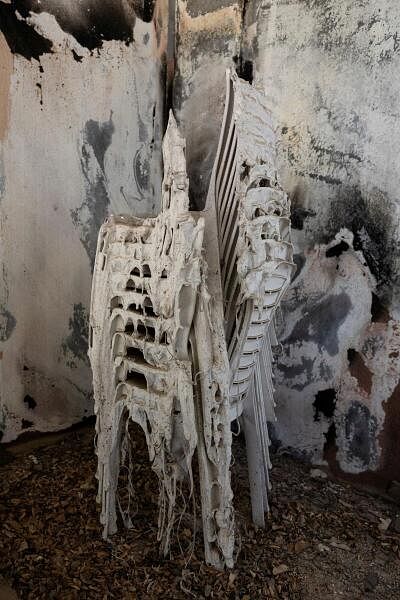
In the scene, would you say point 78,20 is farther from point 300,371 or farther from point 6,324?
point 300,371

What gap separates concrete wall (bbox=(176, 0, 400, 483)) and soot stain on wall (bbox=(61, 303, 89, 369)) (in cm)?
116

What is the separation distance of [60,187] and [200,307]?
139 cm

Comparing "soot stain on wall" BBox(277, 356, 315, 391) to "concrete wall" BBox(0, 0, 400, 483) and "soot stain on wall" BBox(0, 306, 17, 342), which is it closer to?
"concrete wall" BBox(0, 0, 400, 483)

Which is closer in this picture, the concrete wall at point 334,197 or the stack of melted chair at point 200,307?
the stack of melted chair at point 200,307

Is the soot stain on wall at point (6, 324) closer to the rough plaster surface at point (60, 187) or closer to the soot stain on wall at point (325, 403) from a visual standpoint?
the rough plaster surface at point (60, 187)

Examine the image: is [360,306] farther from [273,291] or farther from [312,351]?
[273,291]

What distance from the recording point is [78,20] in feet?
8.40

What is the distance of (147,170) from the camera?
302cm

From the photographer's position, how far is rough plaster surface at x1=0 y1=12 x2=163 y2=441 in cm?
247

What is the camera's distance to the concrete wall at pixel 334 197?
2.30 metres

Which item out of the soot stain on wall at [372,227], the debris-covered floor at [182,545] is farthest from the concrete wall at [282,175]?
the debris-covered floor at [182,545]

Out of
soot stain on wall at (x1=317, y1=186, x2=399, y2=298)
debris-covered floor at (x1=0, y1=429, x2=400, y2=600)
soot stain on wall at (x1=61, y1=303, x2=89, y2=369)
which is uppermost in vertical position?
soot stain on wall at (x1=317, y1=186, x2=399, y2=298)

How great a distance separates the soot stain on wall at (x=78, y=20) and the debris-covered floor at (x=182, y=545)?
2.17 metres

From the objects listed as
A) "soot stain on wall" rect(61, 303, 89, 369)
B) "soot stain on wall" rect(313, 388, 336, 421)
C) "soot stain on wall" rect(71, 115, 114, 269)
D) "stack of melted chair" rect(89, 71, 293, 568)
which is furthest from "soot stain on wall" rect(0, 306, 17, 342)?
"soot stain on wall" rect(313, 388, 336, 421)
